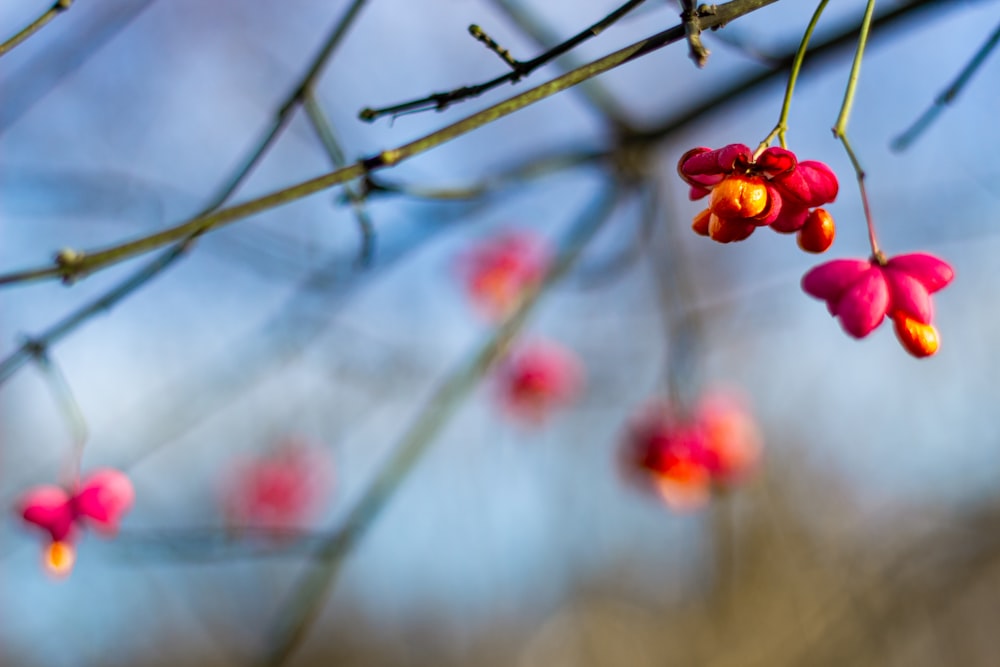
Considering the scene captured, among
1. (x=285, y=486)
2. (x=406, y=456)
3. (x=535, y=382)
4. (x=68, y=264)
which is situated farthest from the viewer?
(x=285, y=486)

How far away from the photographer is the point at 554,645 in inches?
307

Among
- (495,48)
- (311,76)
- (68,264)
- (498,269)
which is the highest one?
(498,269)

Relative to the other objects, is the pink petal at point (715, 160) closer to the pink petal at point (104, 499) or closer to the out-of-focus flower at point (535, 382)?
the pink petal at point (104, 499)

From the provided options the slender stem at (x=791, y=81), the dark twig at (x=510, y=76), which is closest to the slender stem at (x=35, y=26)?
the dark twig at (x=510, y=76)

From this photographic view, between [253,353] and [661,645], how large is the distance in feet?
20.6

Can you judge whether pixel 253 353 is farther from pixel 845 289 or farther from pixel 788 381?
pixel 788 381

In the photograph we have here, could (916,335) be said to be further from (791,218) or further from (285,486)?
(285,486)

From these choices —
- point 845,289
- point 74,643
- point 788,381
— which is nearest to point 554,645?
point 788,381

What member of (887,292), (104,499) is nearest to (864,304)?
(887,292)

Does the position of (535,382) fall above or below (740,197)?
above

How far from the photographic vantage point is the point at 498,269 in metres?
3.42

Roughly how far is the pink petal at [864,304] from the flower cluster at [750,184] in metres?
0.14

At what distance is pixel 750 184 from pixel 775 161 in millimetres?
40

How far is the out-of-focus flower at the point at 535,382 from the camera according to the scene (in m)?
3.35
